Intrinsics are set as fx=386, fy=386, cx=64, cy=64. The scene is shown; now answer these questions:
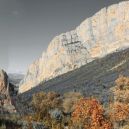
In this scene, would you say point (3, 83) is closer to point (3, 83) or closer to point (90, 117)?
point (3, 83)

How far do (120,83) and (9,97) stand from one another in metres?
43.3

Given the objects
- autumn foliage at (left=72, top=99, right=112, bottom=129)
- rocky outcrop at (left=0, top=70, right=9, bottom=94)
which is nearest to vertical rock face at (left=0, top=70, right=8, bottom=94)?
rocky outcrop at (left=0, top=70, right=9, bottom=94)

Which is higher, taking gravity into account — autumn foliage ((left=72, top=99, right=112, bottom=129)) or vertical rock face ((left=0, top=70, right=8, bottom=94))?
vertical rock face ((left=0, top=70, right=8, bottom=94))

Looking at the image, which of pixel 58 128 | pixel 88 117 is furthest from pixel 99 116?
pixel 58 128

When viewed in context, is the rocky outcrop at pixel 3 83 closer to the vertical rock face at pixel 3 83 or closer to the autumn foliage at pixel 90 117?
the vertical rock face at pixel 3 83

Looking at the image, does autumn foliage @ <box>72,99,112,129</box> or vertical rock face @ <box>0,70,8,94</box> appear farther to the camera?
vertical rock face @ <box>0,70,8,94</box>

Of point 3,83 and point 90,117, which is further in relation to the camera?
point 3,83

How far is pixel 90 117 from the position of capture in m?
70.1

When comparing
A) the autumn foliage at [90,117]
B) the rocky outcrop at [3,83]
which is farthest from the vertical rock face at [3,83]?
the autumn foliage at [90,117]

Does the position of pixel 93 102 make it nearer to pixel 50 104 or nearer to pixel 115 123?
pixel 115 123

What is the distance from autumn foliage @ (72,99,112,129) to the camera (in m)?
66.6

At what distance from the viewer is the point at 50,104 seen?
115 meters

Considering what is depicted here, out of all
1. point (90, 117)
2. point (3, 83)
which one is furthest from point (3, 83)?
point (90, 117)

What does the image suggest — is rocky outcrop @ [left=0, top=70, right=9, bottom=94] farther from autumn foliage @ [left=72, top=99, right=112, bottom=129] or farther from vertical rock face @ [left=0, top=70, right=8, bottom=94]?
autumn foliage @ [left=72, top=99, right=112, bottom=129]
